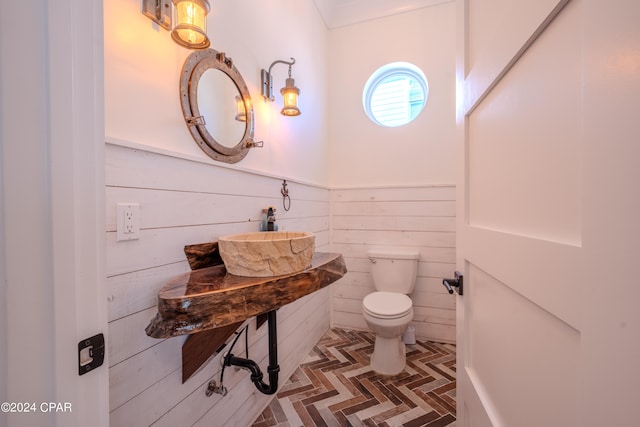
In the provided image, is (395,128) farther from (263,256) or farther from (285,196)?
(263,256)

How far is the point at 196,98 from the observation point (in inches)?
43.9

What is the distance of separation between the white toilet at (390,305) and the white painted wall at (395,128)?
27.6 inches

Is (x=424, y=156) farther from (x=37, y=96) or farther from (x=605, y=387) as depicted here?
(x=37, y=96)

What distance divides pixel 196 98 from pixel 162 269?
0.69 m

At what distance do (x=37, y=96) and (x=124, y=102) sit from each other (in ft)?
1.59

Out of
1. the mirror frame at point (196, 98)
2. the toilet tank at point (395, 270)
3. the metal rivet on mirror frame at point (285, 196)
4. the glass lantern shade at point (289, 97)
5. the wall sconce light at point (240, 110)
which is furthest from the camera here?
the toilet tank at point (395, 270)

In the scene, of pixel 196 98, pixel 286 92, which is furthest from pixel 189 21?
pixel 286 92

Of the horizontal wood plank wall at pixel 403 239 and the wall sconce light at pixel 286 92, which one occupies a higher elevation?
the wall sconce light at pixel 286 92

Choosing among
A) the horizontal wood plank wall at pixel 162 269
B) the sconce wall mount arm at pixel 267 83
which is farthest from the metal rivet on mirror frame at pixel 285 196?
the sconce wall mount arm at pixel 267 83

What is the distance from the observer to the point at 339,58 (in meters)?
2.67

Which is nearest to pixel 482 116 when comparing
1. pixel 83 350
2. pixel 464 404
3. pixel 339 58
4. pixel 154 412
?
pixel 464 404

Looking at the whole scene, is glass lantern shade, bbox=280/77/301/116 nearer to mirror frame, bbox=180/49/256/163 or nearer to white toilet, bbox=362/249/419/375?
mirror frame, bbox=180/49/256/163

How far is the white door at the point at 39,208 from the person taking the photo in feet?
1.41

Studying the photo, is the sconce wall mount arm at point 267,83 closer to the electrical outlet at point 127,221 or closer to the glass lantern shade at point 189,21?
the glass lantern shade at point 189,21
